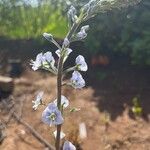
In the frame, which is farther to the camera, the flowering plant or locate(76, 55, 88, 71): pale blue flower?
locate(76, 55, 88, 71): pale blue flower

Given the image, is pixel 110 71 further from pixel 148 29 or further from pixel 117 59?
pixel 148 29

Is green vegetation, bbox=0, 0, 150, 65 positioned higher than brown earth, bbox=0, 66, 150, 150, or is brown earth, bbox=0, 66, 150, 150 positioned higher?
green vegetation, bbox=0, 0, 150, 65

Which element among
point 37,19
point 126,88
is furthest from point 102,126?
point 37,19

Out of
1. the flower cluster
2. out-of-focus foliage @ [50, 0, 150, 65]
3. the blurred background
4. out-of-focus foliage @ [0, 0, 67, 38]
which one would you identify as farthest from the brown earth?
the flower cluster

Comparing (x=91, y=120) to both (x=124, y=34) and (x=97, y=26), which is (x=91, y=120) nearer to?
(x=124, y=34)

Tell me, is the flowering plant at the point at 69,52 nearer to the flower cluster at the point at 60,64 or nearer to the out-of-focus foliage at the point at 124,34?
the flower cluster at the point at 60,64

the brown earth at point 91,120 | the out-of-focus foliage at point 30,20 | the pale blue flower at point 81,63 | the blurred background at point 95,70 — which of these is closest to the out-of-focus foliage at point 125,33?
the blurred background at point 95,70

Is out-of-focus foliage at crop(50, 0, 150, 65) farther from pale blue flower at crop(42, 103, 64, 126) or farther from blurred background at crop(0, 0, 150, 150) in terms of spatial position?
pale blue flower at crop(42, 103, 64, 126)

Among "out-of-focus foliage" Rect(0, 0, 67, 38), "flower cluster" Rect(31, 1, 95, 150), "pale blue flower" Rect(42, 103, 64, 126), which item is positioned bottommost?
"pale blue flower" Rect(42, 103, 64, 126)
